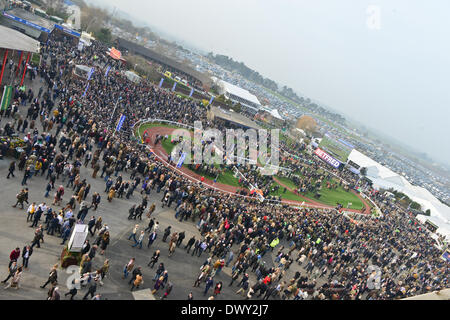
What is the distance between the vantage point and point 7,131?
58.7 ft

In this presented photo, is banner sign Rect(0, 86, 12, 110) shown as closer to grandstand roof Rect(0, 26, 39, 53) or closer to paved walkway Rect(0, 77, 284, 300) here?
paved walkway Rect(0, 77, 284, 300)

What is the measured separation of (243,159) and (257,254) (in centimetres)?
1981

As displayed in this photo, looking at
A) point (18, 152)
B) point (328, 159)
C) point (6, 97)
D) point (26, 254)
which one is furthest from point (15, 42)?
point (328, 159)

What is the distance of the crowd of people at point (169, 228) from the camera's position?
543 inches

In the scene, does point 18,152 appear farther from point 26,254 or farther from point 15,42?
point 15,42

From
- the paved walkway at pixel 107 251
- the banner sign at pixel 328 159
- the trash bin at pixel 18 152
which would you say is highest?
the banner sign at pixel 328 159

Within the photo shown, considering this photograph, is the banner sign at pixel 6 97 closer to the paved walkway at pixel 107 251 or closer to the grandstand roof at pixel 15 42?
the paved walkway at pixel 107 251

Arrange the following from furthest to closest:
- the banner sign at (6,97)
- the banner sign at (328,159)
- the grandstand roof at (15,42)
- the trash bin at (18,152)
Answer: the banner sign at (328,159) < the grandstand roof at (15,42) < the banner sign at (6,97) < the trash bin at (18,152)

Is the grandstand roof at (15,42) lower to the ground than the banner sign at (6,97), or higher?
higher

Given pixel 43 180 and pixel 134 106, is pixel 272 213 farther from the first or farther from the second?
pixel 134 106

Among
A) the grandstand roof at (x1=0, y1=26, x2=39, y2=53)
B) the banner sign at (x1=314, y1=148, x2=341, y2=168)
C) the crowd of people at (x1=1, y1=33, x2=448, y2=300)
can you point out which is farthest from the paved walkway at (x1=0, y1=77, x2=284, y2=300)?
the banner sign at (x1=314, y1=148, x2=341, y2=168)

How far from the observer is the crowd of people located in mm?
13797

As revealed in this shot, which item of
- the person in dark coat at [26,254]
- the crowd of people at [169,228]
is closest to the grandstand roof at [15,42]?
the crowd of people at [169,228]
